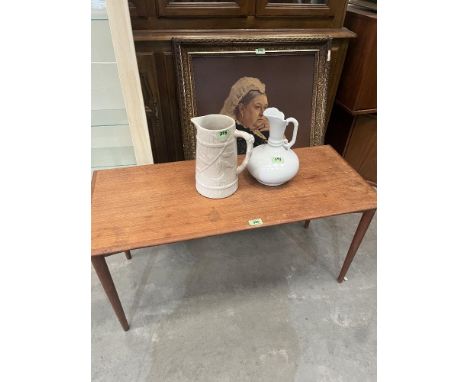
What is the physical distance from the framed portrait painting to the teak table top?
0.42m

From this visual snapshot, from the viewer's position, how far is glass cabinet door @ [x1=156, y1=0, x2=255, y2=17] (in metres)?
1.28

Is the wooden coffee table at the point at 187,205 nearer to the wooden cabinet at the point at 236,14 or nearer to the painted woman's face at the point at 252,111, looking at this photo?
the painted woman's face at the point at 252,111

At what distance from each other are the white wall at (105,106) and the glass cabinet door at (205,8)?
0.34 meters

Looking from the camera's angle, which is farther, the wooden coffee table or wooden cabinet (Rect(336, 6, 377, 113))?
wooden cabinet (Rect(336, 6, 377, 113))

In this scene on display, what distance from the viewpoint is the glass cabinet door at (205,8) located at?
128 cm

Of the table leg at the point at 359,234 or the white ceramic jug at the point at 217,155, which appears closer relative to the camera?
the white ceramic jug at the point at 217,155

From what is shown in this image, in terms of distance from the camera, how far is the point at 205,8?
1.32m

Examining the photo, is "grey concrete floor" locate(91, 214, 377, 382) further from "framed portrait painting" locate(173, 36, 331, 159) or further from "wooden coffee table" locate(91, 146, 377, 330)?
"framed portrait painting" locate(173, 36, 331, 159)

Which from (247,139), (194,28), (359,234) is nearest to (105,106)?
(194,28)

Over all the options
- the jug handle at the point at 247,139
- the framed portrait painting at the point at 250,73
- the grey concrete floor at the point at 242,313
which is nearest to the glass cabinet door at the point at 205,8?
the framed portrait painting at the point at 250,73

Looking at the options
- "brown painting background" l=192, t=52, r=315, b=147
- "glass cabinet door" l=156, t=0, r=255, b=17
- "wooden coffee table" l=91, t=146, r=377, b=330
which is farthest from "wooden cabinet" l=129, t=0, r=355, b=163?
"wooden coffee table" l=91, t=146, r=377, b=330

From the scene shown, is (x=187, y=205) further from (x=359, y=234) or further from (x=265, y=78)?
(x=265, y=78)

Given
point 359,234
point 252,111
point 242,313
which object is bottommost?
point 242,313

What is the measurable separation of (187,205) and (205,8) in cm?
89
